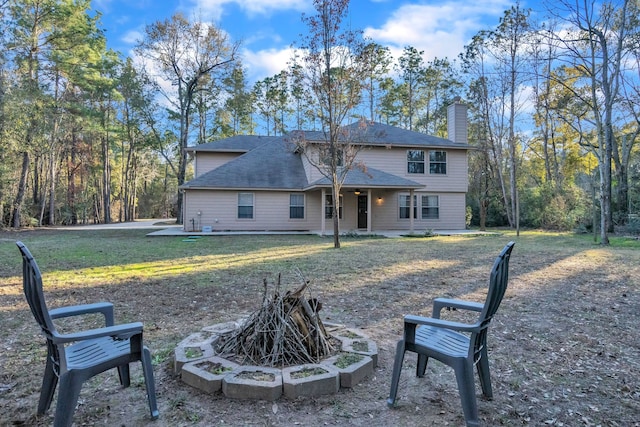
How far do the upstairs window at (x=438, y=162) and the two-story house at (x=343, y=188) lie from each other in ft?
0.17

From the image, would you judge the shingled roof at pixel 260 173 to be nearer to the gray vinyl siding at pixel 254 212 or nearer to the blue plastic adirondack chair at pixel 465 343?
the gray vinyl siding at pixel 254 212

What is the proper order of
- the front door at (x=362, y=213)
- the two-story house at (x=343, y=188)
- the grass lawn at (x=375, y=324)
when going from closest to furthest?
1. the grass lawn at (x=375, y=324)
2. the two-story house at (x=343, y=188)
3. the front door at (x=362, y=213)

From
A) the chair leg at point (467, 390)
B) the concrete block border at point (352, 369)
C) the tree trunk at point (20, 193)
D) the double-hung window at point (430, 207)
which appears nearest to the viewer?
the chair leg at point (467, 390)

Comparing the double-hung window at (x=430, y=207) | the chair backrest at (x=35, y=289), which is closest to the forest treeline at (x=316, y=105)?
the double-hung window at (x=430, y=207)

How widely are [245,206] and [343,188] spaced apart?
4.65m

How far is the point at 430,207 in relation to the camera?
1927 cm

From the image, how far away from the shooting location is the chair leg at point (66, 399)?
1882mm

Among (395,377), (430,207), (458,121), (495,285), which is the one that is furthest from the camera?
(458,121)

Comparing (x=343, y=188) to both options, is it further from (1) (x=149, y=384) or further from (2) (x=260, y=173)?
(1) (x=149, y=384)

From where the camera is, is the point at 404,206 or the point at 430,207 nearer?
the point at 404,206

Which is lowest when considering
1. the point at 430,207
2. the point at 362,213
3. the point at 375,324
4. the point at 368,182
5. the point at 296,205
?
the point at 375,324

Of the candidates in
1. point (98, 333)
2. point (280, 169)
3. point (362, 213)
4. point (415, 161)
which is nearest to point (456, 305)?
point (98, 333)

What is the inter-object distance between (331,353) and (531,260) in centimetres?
752

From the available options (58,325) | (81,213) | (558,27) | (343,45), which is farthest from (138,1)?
(58,325)
